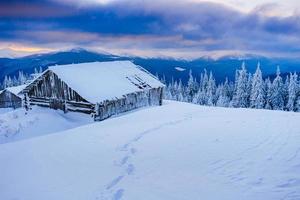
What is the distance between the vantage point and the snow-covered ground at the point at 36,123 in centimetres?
2580

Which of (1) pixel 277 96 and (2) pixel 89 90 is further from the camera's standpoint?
(1) pixel 277 96

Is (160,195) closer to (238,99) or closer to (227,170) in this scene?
(227,170)

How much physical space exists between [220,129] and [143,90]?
20.0m

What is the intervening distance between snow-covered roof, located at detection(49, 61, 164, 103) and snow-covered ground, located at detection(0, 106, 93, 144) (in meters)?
2.54

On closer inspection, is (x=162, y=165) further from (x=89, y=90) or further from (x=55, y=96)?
(x=55, y=96)

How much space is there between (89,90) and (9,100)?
34.0 m

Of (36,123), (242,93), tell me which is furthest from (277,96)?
(36,123)

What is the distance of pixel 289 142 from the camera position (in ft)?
43.5

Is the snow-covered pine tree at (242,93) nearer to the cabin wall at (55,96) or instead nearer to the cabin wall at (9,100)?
the cabin wall at (9,100)

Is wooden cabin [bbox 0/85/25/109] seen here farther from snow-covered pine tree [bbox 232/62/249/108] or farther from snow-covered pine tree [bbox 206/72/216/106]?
snow-covered pine tree [bbox 206/72/216/106]

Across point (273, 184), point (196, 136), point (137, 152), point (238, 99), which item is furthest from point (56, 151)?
point (238, 99)

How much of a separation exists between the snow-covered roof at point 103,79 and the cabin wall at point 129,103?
1.82 feet

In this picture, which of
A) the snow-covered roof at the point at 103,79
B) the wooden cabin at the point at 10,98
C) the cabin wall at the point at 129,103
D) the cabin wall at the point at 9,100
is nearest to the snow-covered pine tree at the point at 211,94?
the cabin wall at the point at 129,103

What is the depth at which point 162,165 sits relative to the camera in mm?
11156
